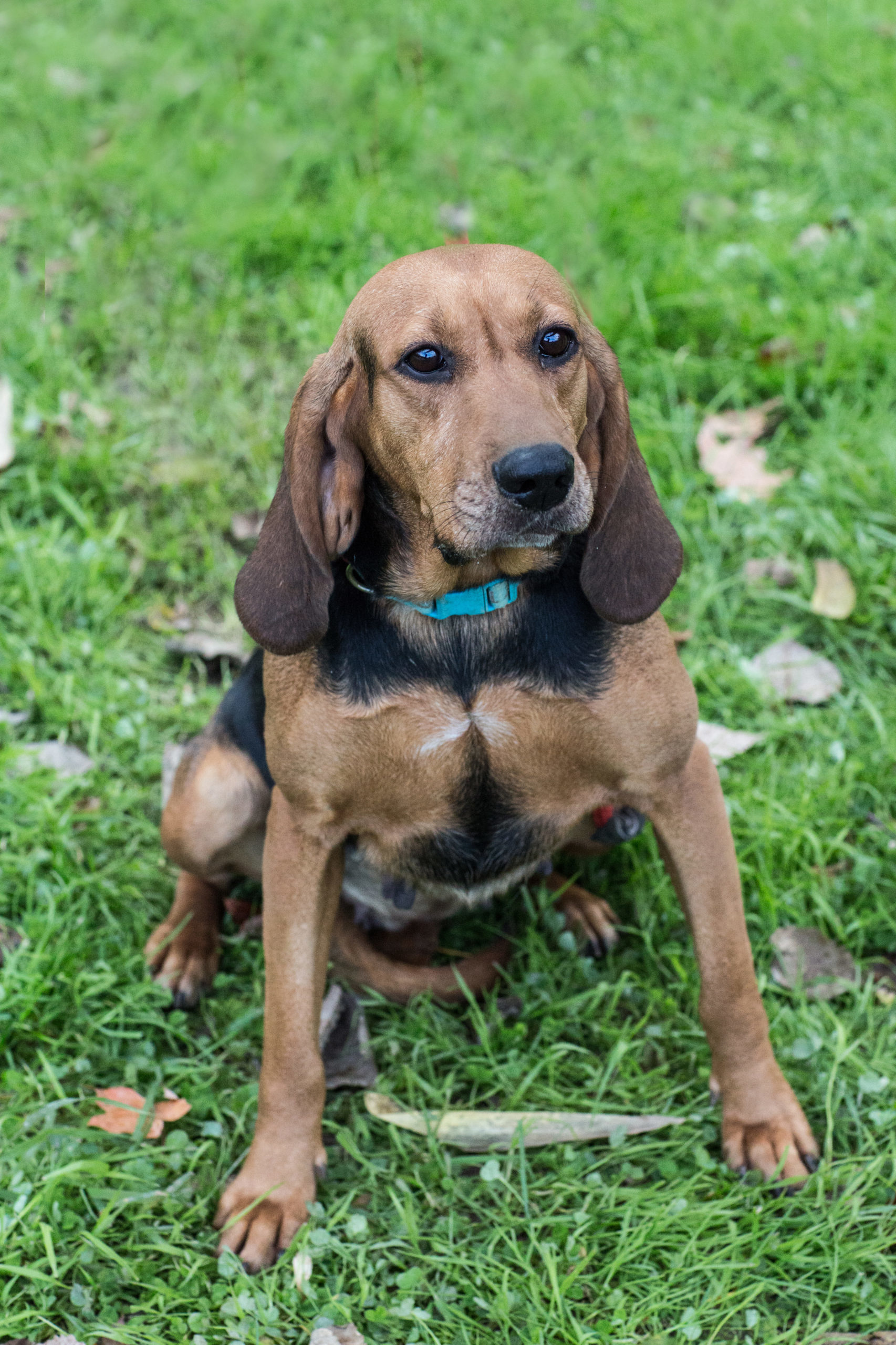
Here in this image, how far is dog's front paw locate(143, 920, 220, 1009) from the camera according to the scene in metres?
3.75

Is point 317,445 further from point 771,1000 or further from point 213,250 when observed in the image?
point 213,250

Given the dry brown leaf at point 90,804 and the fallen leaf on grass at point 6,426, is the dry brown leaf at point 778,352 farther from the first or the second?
the dry brown leaf at point 90,804

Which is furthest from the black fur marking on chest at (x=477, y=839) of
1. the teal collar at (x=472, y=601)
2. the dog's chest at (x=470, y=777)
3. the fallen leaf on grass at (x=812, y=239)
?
the fallen leaf on grass at (x=812, y=239)

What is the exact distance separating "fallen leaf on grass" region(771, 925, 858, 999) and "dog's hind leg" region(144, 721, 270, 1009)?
4.90ft

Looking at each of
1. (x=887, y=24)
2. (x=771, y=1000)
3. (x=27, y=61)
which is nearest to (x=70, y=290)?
(x=27, y=61)

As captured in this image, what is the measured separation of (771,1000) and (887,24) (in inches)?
240

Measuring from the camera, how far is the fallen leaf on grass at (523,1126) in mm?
3307

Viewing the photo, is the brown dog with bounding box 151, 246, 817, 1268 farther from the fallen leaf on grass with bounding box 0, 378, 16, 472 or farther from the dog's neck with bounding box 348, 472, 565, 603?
the fallen leaf on grass with bounding box 0, 378, 16, 472

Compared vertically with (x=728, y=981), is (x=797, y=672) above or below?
below

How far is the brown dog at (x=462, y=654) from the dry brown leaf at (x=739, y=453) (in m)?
2.13

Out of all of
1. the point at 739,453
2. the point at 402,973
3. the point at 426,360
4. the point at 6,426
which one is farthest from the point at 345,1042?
the point at 6,426

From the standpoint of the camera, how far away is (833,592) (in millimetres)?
4617

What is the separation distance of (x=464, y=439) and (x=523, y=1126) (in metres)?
1.70

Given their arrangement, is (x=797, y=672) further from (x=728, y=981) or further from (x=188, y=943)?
(x=188, y=943)
